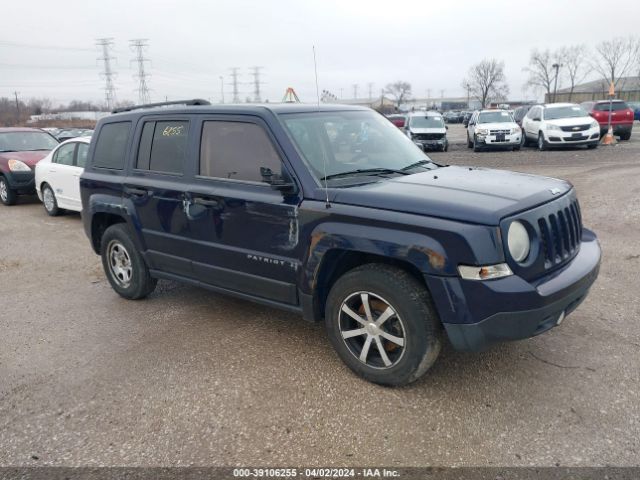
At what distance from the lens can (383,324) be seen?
3.47 m

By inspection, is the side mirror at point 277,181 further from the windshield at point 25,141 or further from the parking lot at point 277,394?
the windshield at point 25,141

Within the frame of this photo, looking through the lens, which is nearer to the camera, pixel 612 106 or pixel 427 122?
pixel 427 122

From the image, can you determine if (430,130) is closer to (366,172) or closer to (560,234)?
(366,172)

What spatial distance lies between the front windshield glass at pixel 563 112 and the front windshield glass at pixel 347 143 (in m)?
16.1

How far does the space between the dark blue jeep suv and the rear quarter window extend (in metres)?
0.04

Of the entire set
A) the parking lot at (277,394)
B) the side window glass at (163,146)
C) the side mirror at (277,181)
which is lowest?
the parking lot at (277,394)

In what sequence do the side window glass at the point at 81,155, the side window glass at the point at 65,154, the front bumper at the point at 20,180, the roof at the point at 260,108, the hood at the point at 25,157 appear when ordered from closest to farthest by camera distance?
the roof at the point at 260,108 → the side window glass at the point at 81,155 → the side window glass at the point at 65,154 → the front bumper at the point at 20,180 → the hood at the point at 25,157

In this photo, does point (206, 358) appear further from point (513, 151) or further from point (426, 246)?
point (513, 151)

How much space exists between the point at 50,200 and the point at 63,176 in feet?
3.22

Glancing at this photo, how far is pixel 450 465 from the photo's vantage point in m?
2.81

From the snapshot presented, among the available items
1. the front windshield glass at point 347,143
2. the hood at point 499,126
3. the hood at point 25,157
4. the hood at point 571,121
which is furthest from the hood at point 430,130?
the front windshield glass at point 347,143

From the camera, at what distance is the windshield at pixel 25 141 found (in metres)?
12.5

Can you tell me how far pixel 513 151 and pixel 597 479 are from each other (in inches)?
717

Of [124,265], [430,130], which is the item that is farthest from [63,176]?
[430,130]
